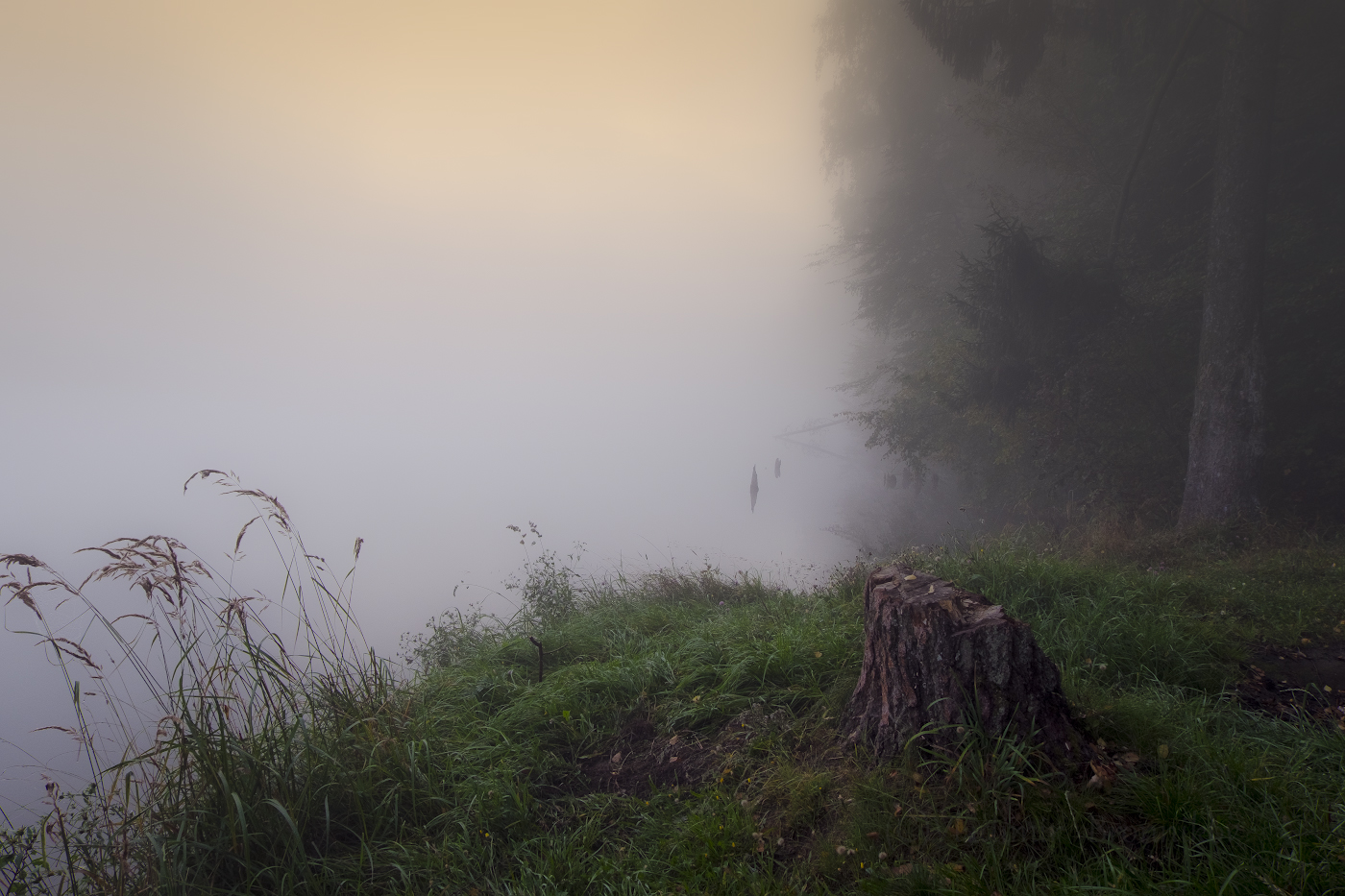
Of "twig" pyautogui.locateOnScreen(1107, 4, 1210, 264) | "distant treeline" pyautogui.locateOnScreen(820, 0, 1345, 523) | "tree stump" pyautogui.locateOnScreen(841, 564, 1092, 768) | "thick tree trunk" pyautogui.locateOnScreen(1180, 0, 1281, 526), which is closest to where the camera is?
"tree stump" pyautogui.locateOnScreen(841, 564, 1092, 768)

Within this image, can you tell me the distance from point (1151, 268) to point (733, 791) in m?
11.4

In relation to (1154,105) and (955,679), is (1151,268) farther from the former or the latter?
(955,679)

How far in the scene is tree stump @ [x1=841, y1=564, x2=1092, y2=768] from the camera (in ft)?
7.14

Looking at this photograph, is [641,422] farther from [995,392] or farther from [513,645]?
[513,645]

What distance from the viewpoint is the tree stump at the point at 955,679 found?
218 centimetres

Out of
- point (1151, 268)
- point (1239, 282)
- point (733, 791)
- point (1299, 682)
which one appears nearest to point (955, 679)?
point (733, 791)

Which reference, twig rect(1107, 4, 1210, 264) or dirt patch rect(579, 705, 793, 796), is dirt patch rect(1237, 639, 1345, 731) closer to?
dirt patch rect(579, 705, 793, 796)

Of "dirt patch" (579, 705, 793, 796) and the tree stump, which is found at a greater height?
the tree stump

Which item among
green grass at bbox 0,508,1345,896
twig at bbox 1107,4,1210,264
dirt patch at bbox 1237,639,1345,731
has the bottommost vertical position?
dirt patch at bbox 1237,639,1345,731

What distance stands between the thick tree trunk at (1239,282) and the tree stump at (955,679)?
24.7 ft

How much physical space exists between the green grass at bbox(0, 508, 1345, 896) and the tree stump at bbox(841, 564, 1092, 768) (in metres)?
0.10

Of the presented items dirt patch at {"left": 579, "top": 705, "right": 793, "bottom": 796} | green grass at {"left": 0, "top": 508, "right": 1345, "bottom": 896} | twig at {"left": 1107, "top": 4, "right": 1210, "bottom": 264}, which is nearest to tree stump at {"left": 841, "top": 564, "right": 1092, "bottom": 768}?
green grass at {"left": 0, "top": 508, "right": 1345, "bottom": 896}

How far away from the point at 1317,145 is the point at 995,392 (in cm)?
507

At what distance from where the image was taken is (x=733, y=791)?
247cm
